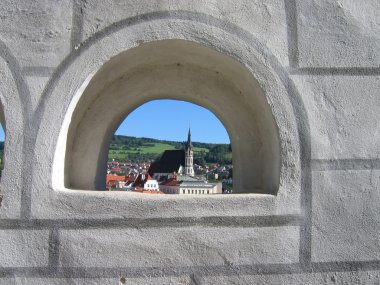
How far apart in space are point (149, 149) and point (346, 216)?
196 feet

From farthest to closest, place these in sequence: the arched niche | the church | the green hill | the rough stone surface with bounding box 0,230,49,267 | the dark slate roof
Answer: the green hill < the dark slate roof < the church < the arched niche < the rough stone surface with bounding box 0,230,49,267

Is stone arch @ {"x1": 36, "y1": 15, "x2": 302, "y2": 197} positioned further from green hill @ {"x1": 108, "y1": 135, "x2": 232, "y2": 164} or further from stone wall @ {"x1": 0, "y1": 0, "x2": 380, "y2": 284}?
green hill @ {"x1": 108, "y1": 135, "x2": 232, "y2": 164}

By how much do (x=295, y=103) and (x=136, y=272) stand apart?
143 cm

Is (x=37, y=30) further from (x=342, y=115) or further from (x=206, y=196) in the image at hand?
(x=342, y=115)

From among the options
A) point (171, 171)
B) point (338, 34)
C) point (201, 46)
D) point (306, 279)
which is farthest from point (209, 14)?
point (171, 171)

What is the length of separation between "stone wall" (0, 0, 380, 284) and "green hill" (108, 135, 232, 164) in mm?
43641

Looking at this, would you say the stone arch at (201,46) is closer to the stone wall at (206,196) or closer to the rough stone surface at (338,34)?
the stone wall at (206,196)

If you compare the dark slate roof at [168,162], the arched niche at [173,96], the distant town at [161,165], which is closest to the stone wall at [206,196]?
the arched niche at [173,96]

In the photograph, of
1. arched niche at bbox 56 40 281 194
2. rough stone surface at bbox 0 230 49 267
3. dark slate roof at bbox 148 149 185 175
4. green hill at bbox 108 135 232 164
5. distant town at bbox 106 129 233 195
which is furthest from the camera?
green hill at bbox 108 135 232 164

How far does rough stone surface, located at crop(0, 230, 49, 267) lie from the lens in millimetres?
2537

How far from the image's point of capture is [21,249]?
254 cm

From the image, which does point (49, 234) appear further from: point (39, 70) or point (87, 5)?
point (87, 5)

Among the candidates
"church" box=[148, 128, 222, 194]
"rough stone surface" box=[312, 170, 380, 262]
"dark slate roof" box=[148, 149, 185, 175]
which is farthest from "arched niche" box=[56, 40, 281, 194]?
"dark slate roof" box=[148, 149, 185, 175]

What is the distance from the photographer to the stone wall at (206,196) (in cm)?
256
